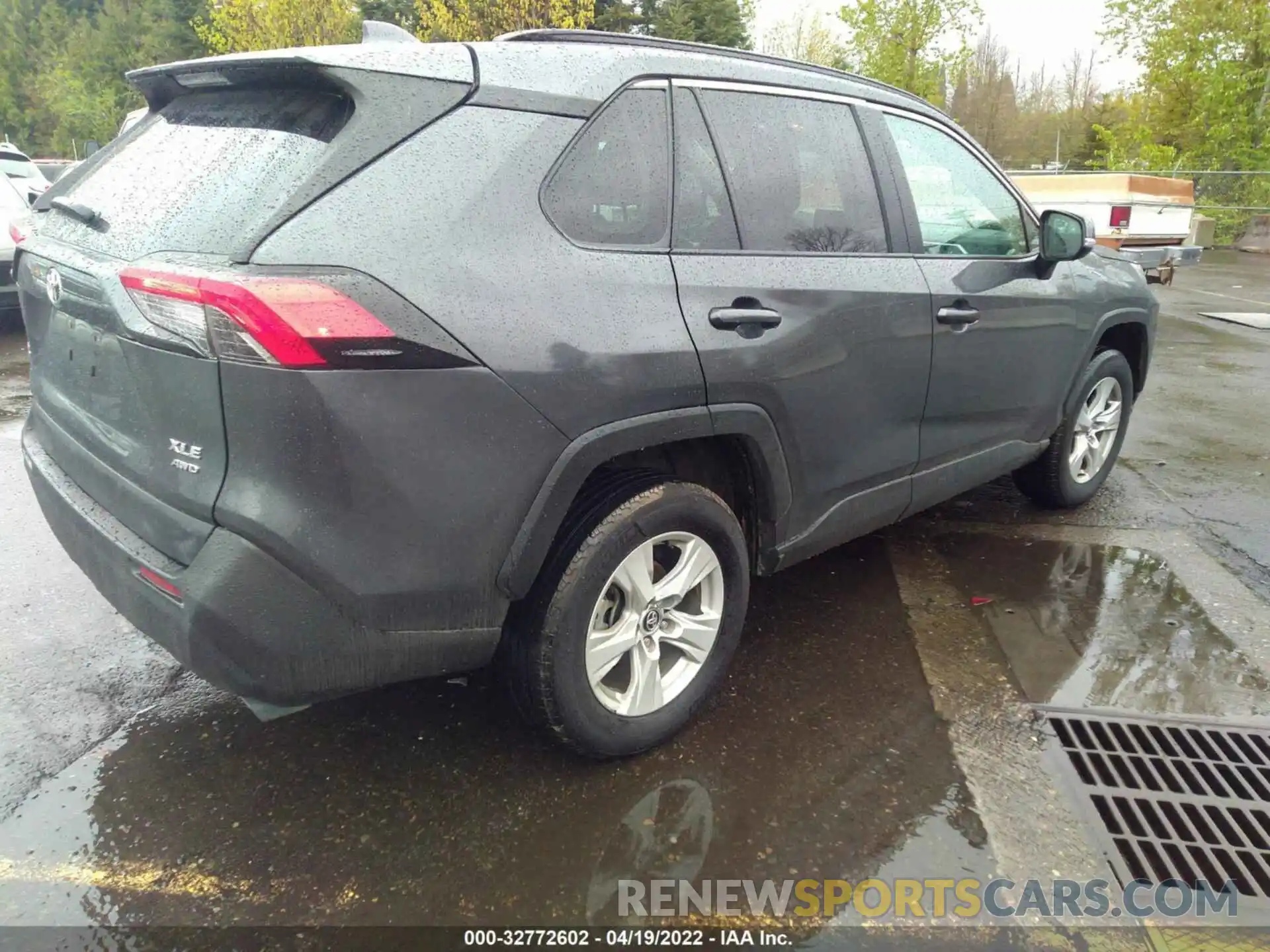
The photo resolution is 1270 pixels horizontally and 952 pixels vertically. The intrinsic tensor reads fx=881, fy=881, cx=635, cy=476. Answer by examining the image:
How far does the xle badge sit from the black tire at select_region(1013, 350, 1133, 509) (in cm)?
351

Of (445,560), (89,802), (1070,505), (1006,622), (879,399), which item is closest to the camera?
(445,560)

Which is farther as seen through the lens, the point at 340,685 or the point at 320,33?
the point at 320,33

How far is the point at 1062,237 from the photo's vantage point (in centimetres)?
354

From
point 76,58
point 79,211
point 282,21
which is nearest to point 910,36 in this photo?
point 282,21

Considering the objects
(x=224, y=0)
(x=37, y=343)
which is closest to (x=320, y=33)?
(x=224, y=0)

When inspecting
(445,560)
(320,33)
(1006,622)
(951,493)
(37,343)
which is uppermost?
(320,33)

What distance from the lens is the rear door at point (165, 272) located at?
1867 mm

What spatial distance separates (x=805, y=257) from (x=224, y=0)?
26.0 m

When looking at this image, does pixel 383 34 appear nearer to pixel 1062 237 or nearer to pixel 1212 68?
pixel 1062 237

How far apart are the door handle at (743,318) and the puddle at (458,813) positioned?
1199 mm

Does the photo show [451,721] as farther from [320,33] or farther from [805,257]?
[320,33]

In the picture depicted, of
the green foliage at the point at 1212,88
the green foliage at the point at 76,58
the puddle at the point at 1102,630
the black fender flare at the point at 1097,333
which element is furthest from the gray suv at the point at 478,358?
the green foliage at the point at 76,58

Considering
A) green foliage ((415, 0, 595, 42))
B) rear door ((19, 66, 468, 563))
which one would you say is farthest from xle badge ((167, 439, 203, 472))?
green foliage ((415, 0, 595, 42))

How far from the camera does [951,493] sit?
3514mm
